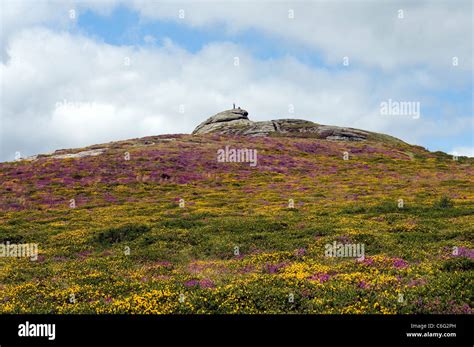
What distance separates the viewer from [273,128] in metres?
139

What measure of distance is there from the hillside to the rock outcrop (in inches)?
2277

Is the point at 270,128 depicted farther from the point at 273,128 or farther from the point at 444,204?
the point at 444,204

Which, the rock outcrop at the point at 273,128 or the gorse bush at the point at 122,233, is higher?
the rock outcrop at the point at 273,128

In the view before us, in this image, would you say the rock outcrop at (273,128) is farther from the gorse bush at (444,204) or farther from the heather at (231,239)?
the gorse bush at (444,204)

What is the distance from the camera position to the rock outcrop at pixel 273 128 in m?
126

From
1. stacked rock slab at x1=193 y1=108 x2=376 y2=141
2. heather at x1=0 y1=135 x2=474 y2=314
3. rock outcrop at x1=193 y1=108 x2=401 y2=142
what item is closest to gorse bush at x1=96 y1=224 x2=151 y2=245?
heather at x1=0 y1=135 x2=474 y2=314

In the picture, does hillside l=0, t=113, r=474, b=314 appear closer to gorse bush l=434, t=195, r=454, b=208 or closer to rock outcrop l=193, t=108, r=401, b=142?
gorse bush l=434, t=195, r=454, b=208

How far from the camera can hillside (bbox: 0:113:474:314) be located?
16.4 metres

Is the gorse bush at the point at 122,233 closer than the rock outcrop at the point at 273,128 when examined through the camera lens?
Yes

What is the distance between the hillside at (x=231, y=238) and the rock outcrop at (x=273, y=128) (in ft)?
190

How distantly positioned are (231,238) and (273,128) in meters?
114

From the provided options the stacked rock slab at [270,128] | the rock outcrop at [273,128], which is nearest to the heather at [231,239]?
the rock outcrop at [273,128]

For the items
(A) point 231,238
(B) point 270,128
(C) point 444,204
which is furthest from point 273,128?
(A) point 231,238
